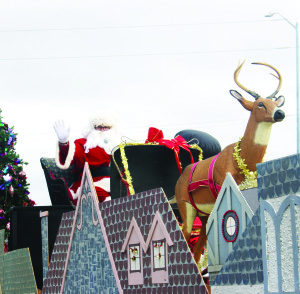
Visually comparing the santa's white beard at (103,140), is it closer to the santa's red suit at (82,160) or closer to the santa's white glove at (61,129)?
the santa's red suit at (82,160)

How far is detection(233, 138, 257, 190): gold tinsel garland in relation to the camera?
830cm

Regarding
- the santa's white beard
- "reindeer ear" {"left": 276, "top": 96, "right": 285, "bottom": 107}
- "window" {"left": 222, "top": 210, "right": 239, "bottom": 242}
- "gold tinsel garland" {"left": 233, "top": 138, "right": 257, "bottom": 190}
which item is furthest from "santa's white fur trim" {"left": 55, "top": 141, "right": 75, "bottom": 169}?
"window" {"left": 222, "top": 210, "right": 239, "bottom": 242}

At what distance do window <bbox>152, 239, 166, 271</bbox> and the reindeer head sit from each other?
2.11 m

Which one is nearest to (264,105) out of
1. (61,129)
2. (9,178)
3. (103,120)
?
(61,129)

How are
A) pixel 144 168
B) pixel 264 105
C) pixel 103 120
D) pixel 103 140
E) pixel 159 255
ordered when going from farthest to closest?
1. pixel 103 120
2. pixel 103 140
3. pixel 144 168
4. pixel 264 105
5. pixel 159 255

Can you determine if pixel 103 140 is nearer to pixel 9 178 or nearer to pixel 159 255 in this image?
pixel 9 178

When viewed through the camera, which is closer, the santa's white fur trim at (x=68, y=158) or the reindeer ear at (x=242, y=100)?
the reindeer ear at (x=242, y=100)

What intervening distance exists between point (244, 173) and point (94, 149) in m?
5.00

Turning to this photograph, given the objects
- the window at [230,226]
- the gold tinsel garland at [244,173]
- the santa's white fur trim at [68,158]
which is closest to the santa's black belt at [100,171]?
the santa's white fur trim at [68,158]

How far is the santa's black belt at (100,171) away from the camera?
501 inches

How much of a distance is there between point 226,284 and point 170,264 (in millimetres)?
1091

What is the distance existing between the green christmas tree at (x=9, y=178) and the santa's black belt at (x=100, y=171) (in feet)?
13.2

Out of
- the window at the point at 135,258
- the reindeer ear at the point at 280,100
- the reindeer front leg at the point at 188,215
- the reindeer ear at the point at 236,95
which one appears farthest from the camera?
the reindeer front leg at the point at 188,215

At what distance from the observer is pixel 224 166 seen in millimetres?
8680
